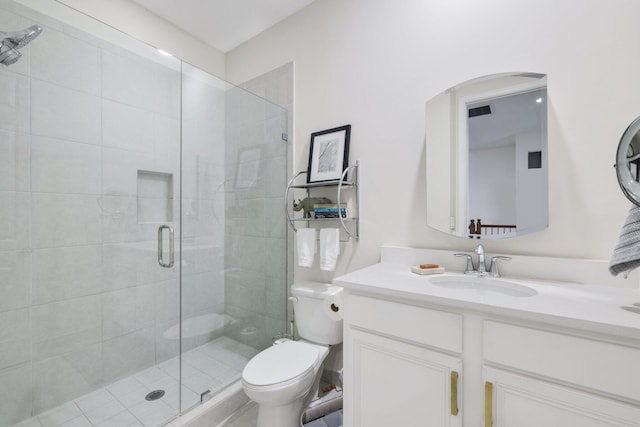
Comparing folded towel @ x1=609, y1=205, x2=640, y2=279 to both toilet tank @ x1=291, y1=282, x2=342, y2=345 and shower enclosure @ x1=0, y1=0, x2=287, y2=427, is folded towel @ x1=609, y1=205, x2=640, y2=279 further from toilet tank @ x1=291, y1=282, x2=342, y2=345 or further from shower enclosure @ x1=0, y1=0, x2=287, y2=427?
shower enclosure @ x1=0, y1=0, x2=287, y2=427

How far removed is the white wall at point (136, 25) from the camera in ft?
4.74

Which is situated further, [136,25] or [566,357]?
[136,25]

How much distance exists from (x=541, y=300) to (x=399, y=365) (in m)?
0.51

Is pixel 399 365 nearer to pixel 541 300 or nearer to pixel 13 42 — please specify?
pixel 541 300

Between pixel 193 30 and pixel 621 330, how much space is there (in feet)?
9.47

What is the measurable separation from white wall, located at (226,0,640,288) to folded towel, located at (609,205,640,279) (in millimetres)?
316

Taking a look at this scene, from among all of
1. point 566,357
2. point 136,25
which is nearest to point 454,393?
point 566,357

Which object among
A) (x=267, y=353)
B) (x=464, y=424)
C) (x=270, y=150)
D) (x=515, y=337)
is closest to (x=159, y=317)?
(x=267, y=353)

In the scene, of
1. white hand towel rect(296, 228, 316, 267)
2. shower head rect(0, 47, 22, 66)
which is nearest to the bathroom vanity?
white hand towel rect(296, 228, 316, 267)

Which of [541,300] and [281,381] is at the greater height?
[541,300]

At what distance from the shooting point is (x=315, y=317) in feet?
5.34

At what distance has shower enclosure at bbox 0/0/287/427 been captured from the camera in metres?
1.32

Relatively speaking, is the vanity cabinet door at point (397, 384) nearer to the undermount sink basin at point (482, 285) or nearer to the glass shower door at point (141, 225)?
the undermount sink basin at point (482, 285)

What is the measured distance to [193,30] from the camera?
220 cm
